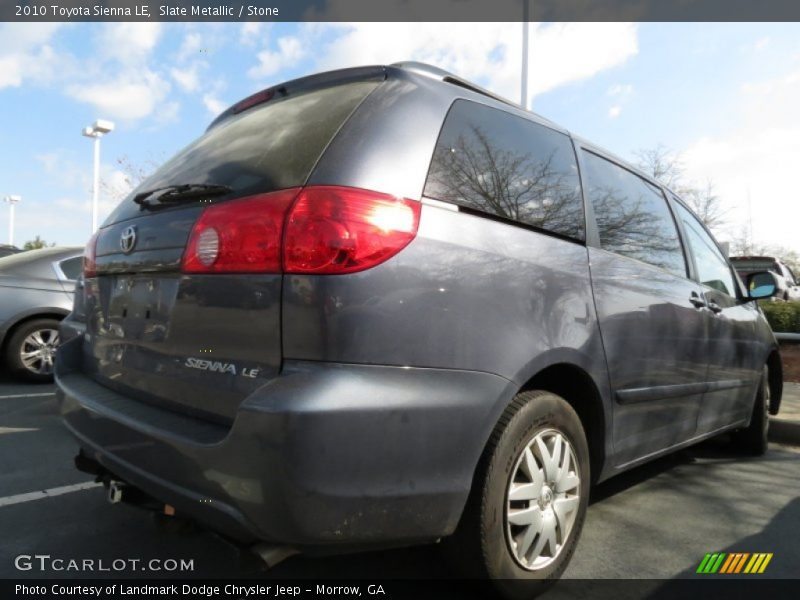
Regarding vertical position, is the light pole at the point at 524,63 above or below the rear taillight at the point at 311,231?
above

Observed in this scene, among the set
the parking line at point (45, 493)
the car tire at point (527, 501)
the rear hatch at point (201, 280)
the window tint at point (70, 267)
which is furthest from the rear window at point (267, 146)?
the window tint at point (70, 267)

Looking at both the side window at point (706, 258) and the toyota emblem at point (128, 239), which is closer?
the toyota emblem at point (128, 239)

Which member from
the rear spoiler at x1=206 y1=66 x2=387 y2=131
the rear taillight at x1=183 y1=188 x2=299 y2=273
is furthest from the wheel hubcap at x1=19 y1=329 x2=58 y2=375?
the rear taillight at x1=183 y1=188 x2=299 y2=273

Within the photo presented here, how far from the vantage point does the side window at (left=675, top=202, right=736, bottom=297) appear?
3752 mm

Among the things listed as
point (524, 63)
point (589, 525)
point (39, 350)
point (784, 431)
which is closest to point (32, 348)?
point (39, 350)

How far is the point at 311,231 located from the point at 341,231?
0.08 meters

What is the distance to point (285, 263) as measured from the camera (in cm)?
168

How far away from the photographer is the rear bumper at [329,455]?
1543mm

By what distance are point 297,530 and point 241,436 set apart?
286mm

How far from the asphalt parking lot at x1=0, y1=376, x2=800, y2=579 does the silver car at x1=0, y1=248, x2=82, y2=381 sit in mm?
2147

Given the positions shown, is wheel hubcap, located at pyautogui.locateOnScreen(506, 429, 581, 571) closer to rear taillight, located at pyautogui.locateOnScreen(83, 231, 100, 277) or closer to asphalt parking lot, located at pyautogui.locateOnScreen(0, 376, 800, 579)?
asphalt parking lot, located at pyautogui.locateOnScreen(0, 376, 800, 579)

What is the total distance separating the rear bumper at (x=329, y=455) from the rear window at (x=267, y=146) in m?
0.63

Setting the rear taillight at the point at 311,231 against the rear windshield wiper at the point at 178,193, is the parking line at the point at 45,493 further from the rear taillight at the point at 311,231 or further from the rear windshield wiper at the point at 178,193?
the rear taillight at the point at 311,231

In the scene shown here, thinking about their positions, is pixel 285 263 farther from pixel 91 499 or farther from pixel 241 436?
pixel 91 499
